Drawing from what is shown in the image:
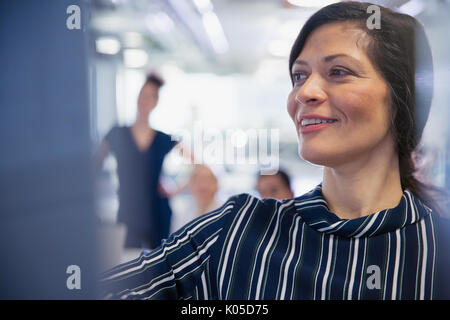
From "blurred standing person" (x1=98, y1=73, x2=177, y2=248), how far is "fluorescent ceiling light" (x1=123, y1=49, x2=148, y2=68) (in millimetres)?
31

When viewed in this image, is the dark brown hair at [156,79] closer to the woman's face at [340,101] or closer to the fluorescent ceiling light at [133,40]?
the fluorescent ceiling light at [133,40]

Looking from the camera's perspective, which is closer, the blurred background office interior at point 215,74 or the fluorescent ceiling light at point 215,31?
the blurred background office interior at point 215,74

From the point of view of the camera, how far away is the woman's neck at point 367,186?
690 mm

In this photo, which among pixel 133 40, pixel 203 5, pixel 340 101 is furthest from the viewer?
pixel 133 40

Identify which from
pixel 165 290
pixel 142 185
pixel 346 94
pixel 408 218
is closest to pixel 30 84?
pixel 142 185

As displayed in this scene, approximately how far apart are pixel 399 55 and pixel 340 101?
0.13 meters

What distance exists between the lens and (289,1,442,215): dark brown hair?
2.15 ft

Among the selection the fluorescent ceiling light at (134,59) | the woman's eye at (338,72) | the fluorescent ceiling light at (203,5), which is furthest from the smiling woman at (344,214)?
the fluorescent ceiling light at (134,59)

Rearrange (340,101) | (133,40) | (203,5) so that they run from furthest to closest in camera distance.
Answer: (133,40), (203,5), (340,101)

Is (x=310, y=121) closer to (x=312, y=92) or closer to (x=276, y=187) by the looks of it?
(x=312, y=92)

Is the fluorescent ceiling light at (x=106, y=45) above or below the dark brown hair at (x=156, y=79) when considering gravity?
above

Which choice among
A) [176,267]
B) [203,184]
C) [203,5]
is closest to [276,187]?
[203,184]

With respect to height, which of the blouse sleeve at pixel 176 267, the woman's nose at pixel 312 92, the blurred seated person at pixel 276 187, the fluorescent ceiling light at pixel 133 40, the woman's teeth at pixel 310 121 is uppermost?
the fluorescent ceiling light at pixel 133 40

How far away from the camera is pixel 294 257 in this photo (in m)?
0.68
